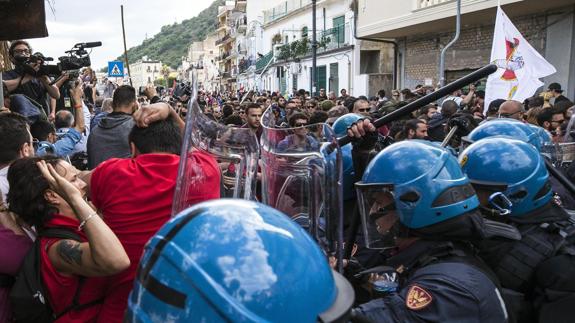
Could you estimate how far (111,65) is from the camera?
15219 millimetres

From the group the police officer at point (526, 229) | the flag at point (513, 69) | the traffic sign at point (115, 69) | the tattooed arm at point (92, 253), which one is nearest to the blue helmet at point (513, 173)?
the police officer at point (526, 229)

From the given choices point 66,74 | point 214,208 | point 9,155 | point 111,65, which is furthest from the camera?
point 111,65

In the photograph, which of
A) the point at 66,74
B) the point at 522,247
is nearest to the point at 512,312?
the point at 522,247

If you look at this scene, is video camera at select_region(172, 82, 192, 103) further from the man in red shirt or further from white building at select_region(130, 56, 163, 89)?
white building at select_region(130, 56, 163, 89)

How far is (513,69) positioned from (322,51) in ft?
72.3

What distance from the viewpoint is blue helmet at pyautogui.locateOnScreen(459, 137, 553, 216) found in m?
2.50

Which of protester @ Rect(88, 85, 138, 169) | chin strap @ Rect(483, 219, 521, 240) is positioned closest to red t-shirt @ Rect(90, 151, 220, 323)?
chin strap @ Rect(483, 219, 521, 240)

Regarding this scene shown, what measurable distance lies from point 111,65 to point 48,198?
14235 millimetres

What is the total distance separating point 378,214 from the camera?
87.0 inches

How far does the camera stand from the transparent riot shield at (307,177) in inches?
74.3

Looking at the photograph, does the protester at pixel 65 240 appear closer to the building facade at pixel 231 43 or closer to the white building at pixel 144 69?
the building facade at pixel 231 43

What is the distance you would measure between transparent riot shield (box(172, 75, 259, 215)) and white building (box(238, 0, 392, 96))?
52.7ft

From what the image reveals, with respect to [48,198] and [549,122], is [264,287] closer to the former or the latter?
[48,198]

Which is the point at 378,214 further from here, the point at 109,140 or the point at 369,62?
the point at 369,62
